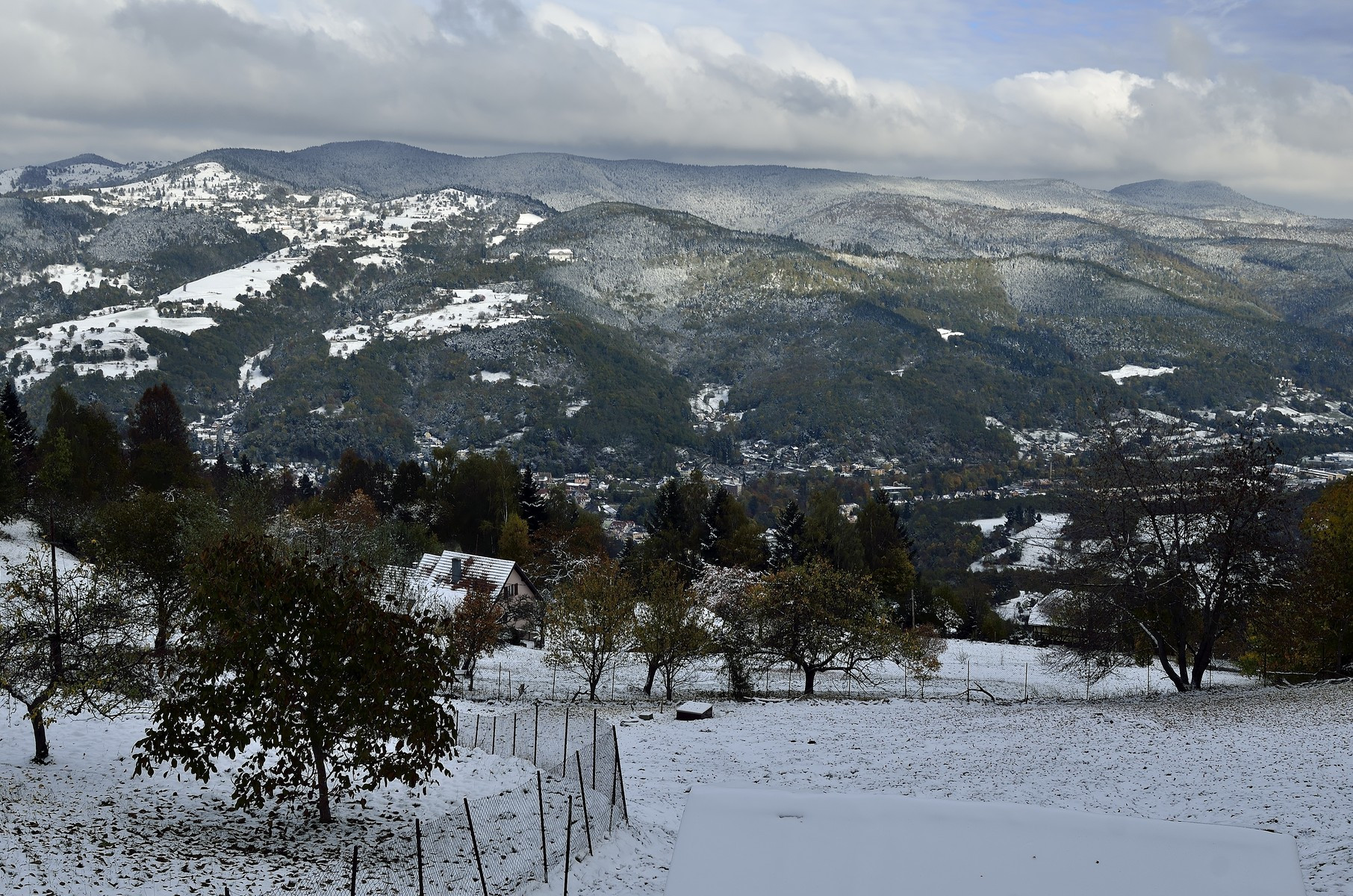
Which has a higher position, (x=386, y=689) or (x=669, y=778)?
(x=386, y=689)

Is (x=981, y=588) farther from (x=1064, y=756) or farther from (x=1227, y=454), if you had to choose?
(x=1064, y=756)

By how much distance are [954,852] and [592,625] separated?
2828 centimetres

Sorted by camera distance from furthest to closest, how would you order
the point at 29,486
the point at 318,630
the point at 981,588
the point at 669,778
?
the point at 981,588 → the point at 29,486 → the point at 669,778 → the point at 318,630

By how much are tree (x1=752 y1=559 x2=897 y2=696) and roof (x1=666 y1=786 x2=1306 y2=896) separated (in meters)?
26.4

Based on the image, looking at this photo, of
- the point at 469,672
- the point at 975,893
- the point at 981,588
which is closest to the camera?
the point at 975,893

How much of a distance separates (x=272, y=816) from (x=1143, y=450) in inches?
1140

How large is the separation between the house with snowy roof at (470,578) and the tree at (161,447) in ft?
66.8

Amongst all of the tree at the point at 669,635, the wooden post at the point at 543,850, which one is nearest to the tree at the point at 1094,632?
the tree at the point at 669,635

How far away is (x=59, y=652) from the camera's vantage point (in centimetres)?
2012

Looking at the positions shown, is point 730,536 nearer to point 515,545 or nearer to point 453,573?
point 515,545

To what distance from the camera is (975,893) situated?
43.6ft

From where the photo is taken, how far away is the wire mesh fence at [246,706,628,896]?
1542cm

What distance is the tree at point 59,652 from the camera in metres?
19.4

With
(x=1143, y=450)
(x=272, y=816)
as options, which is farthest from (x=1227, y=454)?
(x=272, y=816)
